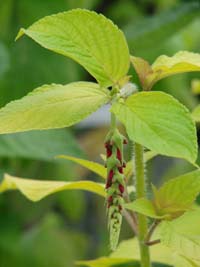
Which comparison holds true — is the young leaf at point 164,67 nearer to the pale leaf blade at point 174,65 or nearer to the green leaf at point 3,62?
the pale leaf blade at point 174,65

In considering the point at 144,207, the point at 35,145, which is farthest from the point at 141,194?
the point at 35,145

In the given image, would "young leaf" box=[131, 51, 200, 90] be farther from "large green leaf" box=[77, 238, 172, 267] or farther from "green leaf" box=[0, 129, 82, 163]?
"green leaf" box=[0, 129, 82, 163]

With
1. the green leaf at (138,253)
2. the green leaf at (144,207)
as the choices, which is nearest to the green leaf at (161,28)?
the green leaf at (138,253)

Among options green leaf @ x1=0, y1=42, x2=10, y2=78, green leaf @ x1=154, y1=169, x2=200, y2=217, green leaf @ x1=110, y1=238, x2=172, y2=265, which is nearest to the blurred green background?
green leaf @ x1=0, y1=42, x2=10, y2=78

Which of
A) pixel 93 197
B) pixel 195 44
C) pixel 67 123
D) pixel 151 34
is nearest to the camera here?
pixel 67 123

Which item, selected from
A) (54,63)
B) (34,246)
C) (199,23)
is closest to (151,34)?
(54,63)

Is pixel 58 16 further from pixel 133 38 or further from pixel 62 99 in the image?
pixel 133 38

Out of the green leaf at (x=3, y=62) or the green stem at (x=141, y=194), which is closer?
the green stem at (x=141, y=194)
